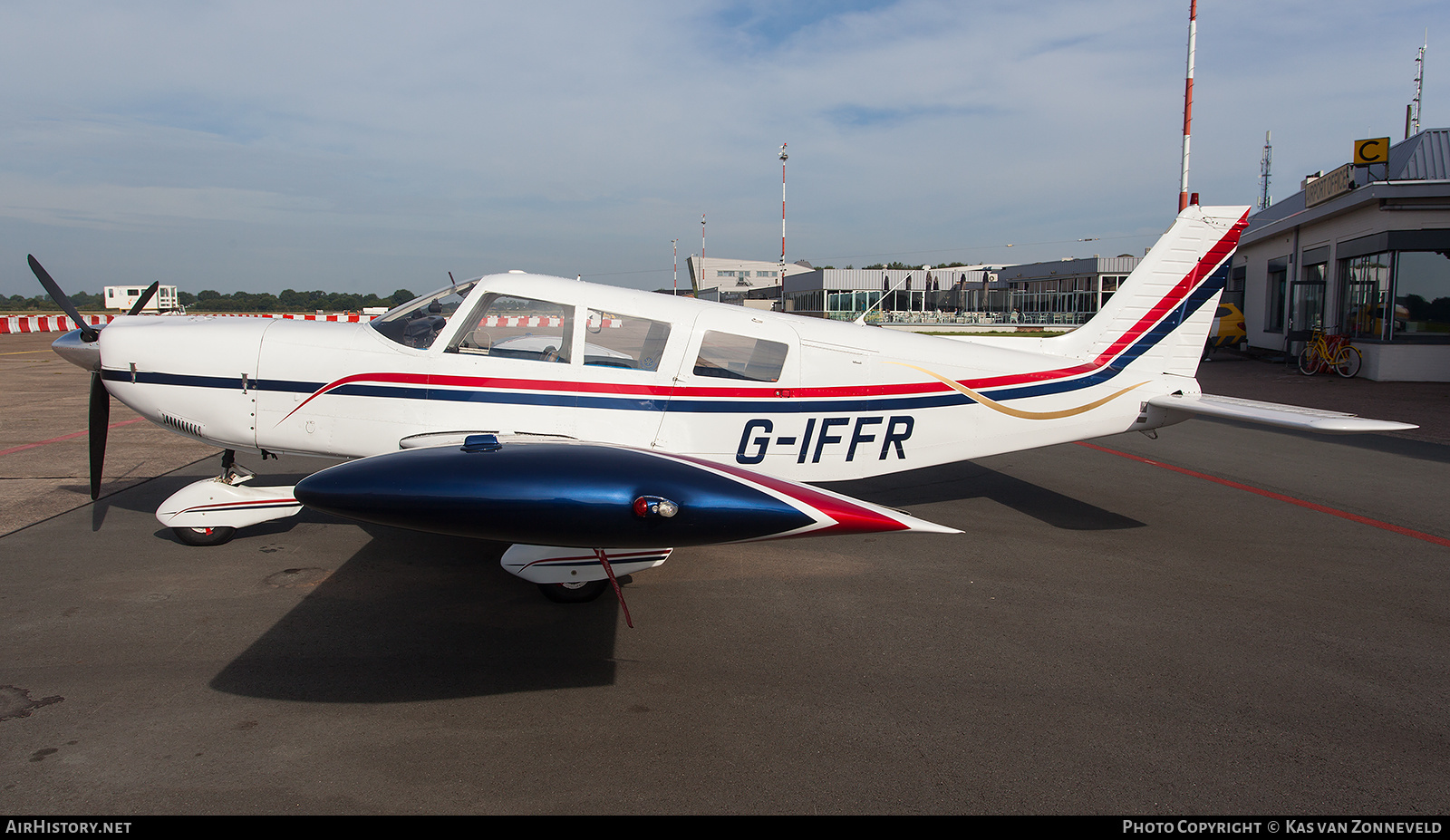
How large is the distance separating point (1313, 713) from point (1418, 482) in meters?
6.20

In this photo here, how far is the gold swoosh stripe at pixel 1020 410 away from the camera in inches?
212

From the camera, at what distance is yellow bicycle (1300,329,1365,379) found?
1694 cm

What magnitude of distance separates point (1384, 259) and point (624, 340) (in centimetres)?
1975

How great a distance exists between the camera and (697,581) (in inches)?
196

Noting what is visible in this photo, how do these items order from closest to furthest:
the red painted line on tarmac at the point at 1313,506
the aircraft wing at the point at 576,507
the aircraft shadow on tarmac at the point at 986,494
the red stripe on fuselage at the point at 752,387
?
the aircraft wing at the point at 576,507
the red stripe on fuselage at the point at 752,387
the red painted line on tarmac at the point at 1313,506
the aircraft shadow on tarmac at the point at 986,494

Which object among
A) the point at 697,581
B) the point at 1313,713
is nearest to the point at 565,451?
the point at 697,581

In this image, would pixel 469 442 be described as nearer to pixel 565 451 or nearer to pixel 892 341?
pixel 565 451

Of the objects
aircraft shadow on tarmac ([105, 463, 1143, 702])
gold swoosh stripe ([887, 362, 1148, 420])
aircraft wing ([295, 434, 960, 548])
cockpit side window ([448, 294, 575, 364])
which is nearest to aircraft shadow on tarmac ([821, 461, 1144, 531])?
gold swoosh stripe ([887, 362, 1148, 420])

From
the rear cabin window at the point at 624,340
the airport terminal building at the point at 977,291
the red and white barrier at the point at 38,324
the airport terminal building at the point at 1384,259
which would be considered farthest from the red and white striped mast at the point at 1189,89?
the red and white barrier at the point at 38,324

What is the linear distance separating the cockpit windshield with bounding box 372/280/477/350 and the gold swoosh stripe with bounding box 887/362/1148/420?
3120 mm

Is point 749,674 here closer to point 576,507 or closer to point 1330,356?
point 576,507

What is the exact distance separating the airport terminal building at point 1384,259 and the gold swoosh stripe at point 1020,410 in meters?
15.2

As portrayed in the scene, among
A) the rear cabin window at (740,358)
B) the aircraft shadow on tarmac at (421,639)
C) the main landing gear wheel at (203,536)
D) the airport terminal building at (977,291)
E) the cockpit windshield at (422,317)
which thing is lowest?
the aircraft shadow on tarmac at (421,639)

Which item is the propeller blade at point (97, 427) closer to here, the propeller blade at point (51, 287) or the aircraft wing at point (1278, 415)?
the propeller blade at point (51, 287)
